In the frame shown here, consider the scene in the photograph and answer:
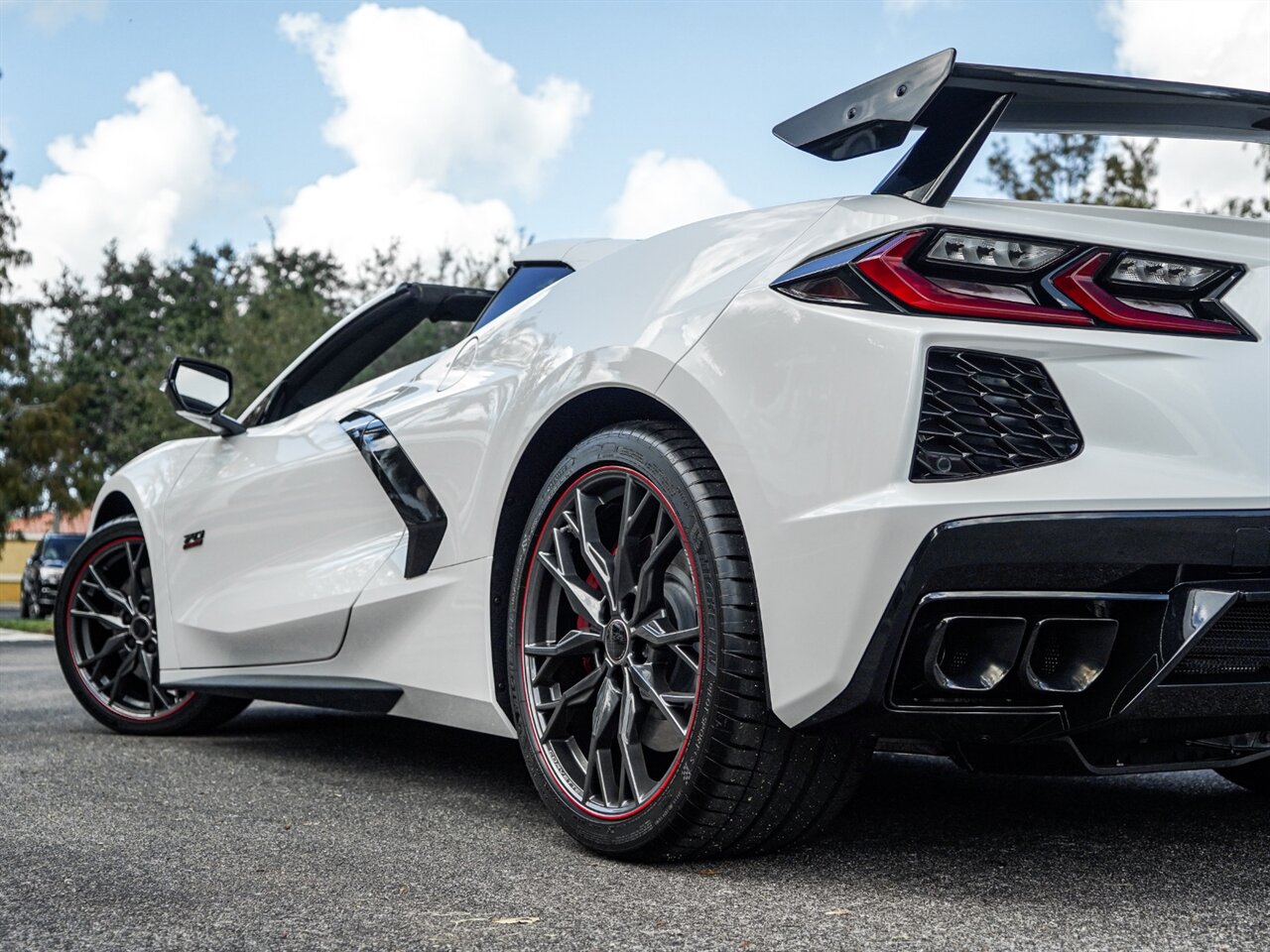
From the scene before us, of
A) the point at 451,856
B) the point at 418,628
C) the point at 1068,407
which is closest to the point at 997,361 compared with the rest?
the point at 1068,407

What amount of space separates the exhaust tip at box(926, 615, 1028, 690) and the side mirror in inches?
116

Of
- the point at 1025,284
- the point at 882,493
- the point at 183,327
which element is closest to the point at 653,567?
the point at 882,493

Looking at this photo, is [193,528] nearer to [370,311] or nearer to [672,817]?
[370,311]

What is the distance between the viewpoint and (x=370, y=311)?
4.54 m

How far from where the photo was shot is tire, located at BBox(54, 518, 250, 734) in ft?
15.6

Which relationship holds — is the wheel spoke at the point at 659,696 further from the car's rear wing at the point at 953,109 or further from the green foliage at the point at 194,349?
the green foliage at the point at 194,349

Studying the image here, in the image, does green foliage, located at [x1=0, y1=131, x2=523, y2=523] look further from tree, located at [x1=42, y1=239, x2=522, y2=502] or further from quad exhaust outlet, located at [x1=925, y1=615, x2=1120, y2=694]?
quad exhaust outlet, located at [x1=925, y1=615, x2=1120, y2=694]

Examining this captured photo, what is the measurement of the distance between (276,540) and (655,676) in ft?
6.03

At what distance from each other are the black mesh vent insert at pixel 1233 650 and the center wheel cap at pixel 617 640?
100 centimetres

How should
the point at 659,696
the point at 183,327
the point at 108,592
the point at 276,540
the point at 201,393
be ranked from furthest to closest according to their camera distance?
the point at 183,327 < the point at 108,592 < the point at 201,393 < the point at 276,540 < the point at 659,696

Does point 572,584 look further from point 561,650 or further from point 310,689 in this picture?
point 310,689

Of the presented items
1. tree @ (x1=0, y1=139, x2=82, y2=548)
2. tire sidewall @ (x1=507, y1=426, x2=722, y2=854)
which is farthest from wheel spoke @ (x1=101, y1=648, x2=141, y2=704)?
tree @ (x1=0, y1=139, x2=82, y2=548)

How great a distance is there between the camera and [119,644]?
488cm

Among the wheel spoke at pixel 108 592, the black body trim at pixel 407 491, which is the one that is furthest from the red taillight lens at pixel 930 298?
the wheel spoke at pixel 108 592
